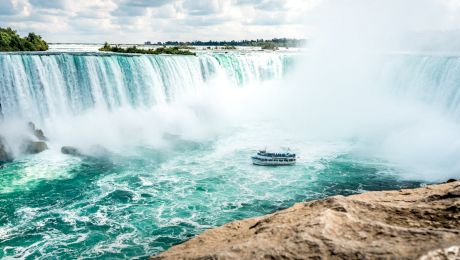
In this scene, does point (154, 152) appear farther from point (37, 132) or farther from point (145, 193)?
point (145, 193)

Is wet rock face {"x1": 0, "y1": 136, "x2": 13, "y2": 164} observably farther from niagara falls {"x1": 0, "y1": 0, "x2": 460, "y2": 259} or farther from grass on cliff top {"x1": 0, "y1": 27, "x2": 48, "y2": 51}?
grass on cliff top {"x1": 0, "y1": 27, "x2": 48, "y2": 51}

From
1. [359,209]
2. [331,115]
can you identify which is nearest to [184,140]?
[331,115]

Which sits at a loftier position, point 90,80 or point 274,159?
point 90,80

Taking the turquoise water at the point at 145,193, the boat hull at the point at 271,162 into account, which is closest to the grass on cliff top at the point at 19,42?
the turquoise water at the point at 145,193

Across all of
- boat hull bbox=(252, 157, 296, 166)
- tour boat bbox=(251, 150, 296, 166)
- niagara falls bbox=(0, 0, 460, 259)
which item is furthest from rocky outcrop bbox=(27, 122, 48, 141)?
boat hull bbox=(252, 157, 296, 166)

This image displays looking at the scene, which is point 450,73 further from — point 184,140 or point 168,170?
point 168,170

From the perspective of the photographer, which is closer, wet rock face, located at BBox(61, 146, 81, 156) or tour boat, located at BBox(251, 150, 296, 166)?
tour boat, located at BBox(251, 150, 296, 166)

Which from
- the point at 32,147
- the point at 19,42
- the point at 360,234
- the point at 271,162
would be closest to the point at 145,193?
the point at 271,162
